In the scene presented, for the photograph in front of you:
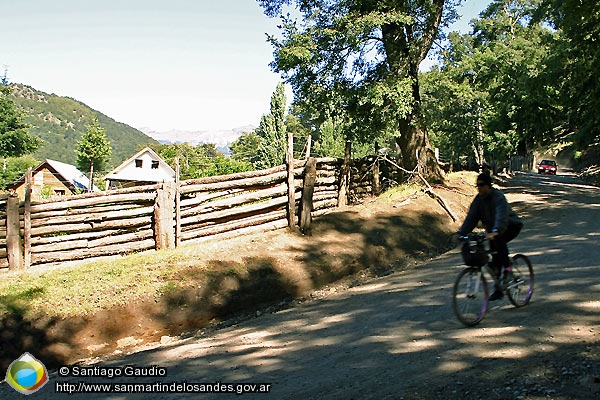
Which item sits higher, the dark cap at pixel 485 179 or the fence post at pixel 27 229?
the dark cap at pixel 485 179

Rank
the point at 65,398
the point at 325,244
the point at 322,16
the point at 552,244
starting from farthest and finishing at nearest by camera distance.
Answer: the point at 322,16 → the point at 325,244 → the point at 552,244 → the point at 65,398

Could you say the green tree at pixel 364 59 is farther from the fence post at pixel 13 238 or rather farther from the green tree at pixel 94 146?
the green tree at pixel 94 146

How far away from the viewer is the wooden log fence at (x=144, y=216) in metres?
11.3

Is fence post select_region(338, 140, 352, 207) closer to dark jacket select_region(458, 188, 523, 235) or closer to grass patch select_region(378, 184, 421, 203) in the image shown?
grass patch select_region(378, 184, 421, 203)

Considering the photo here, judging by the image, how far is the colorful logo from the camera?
6.73m

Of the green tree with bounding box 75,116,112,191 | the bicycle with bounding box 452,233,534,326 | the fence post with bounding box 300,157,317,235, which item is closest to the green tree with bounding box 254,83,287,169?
the green tree with bounding box 75,116,112,191

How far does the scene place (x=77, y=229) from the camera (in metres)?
11.7

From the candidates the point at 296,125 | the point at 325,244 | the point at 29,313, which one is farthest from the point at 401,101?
the point at 296,125

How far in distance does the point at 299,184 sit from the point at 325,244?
2.10 meters

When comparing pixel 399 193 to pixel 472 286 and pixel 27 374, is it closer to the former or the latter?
pixel 472 286

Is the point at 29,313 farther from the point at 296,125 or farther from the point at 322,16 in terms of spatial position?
the point at 296,125

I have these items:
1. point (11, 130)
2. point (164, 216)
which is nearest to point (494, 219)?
point (164, 216)

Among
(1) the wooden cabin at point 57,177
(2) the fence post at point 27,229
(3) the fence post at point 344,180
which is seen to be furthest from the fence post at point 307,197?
(1) the wooden cabin at point 57,177

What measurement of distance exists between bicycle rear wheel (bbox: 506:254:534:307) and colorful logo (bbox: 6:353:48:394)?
609cm
